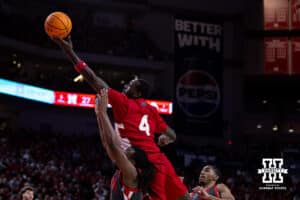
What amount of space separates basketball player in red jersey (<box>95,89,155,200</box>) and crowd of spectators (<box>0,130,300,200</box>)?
13093mm

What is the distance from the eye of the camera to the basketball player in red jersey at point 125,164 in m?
5.16

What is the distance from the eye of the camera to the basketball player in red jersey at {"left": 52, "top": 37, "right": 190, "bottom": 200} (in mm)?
6230

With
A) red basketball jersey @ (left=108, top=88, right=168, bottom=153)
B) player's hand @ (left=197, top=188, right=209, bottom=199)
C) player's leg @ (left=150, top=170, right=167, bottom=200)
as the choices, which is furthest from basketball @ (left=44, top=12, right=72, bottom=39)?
player's hand @ (left=197, top=188, right=209, bottom=199)

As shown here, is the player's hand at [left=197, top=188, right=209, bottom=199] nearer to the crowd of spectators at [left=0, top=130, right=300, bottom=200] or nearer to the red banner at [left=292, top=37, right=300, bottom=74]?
the crowd of spectators at [left=0, top=130, right=300, bottom=200]

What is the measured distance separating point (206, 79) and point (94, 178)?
418 inches

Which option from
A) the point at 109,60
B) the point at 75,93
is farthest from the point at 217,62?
the point at 75,93

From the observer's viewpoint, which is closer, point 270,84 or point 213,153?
point 213,153

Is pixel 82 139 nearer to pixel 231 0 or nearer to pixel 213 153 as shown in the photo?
pixel 213 153

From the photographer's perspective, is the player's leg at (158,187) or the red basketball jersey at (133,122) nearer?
the player's leg at (158,187)

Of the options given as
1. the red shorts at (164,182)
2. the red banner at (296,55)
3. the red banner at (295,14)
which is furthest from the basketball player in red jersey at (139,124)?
the red banner at (295,14)

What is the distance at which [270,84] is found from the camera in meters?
35.3

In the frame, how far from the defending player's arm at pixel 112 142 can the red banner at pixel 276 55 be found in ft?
90.2

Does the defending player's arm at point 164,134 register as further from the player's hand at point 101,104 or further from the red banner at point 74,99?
the red banner at point 74,99

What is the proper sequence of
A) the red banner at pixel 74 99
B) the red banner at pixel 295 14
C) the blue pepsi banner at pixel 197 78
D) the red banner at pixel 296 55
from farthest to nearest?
the red banner at pixel 296 55 → the red banner at pixel 295 14 → the blue pepsi banner at pixel 197 78 → the red banner at pixel 74 99
